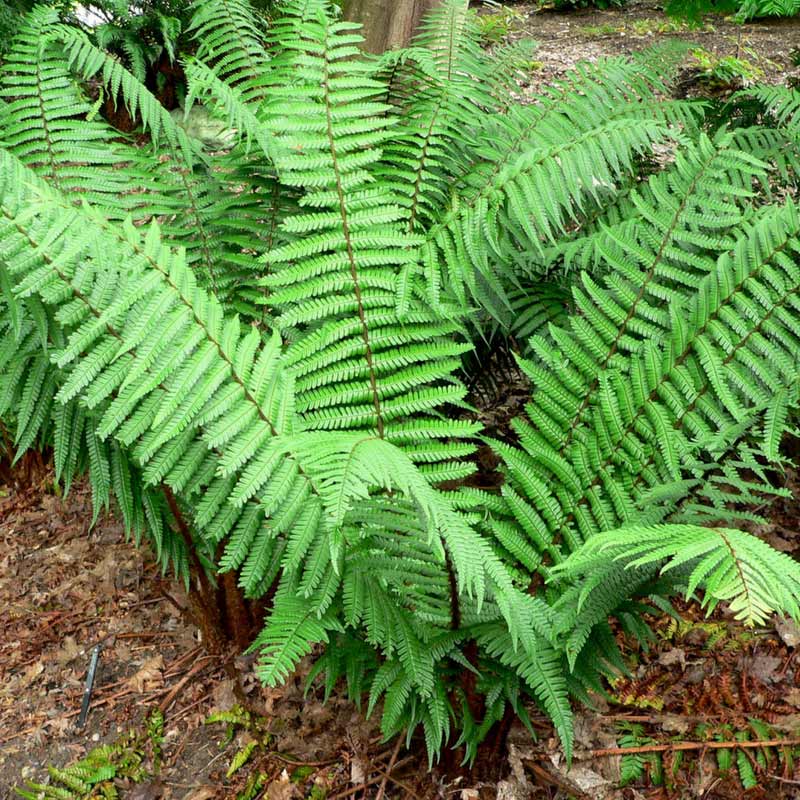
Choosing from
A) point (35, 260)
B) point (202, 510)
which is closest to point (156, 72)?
point (35, 260)

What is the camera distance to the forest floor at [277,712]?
6.02 ft

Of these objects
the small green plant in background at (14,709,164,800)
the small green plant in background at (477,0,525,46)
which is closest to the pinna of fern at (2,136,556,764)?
the small green plant in background at (14,709,164,800)

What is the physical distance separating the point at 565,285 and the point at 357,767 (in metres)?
1.56

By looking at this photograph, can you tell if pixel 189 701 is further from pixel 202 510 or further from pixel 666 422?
pixel 666 422

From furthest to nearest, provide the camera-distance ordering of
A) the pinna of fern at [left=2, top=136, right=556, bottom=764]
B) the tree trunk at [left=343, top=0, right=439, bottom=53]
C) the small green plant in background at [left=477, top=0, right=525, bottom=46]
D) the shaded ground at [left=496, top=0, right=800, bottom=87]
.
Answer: the small green plant in background at [left=477, top=0, right=525, bottom=46]
the shaded ground at [left=496, top=0, right=800, bottom=87]
the tree trunk at [left=343, top=0, right=439, bottom=53]
the pinna of fern at [left=2, top=136, right=556, bottom=764]

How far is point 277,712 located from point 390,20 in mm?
2319

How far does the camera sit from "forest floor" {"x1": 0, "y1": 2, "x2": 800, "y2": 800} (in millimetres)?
1836

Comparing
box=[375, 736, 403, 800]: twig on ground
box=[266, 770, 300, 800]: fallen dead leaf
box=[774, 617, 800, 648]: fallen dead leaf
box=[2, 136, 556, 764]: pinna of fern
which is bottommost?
box=[266, 770, 300, 800]: fallen dead leaf

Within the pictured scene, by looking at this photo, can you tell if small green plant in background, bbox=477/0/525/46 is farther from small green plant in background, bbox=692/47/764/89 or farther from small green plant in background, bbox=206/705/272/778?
Result: small green plant in background, bbox=206/705/272/778

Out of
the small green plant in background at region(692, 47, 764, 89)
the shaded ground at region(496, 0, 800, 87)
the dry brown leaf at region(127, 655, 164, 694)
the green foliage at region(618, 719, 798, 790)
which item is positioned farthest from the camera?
the shaded ground at region(496, 0, 800, 87)

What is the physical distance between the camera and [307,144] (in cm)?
183

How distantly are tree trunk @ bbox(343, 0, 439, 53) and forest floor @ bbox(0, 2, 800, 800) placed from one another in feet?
4.50

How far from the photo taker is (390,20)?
2.64m

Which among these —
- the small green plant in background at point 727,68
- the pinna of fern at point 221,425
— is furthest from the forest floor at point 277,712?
the small green plant in background at point 727,68
